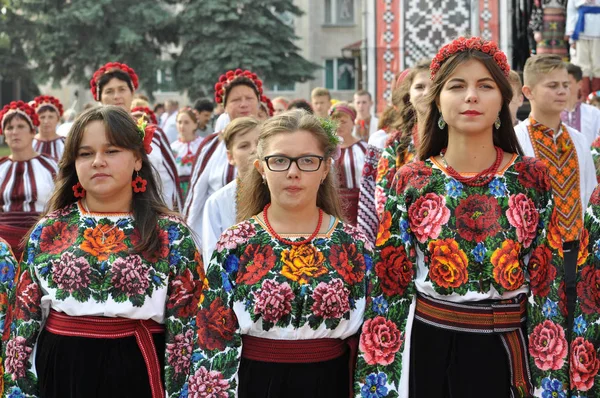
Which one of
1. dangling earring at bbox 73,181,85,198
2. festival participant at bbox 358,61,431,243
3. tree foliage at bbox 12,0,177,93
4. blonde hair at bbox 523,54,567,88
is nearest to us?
dangling earring at bbox 73,181,85,198

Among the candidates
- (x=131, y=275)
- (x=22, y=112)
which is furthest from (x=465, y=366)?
(x=22, y=112)

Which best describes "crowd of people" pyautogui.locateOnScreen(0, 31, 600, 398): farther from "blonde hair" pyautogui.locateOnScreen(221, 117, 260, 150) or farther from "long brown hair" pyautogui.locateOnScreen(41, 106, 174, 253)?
"blonde hair" pyautogui.locateOnScreen(221, 117, 260, 150)

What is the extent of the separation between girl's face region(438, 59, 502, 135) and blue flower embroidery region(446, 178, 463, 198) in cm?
22

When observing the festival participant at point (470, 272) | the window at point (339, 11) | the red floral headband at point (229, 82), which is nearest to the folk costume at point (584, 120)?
the red floral headband at point (229, 82)

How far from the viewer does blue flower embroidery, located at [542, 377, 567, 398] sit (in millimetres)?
3820

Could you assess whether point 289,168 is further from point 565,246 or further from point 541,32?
point 541,32

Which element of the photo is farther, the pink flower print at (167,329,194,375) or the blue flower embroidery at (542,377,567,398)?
the pink flower print at (167,329,194,375)

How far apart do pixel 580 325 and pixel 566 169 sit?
231cm

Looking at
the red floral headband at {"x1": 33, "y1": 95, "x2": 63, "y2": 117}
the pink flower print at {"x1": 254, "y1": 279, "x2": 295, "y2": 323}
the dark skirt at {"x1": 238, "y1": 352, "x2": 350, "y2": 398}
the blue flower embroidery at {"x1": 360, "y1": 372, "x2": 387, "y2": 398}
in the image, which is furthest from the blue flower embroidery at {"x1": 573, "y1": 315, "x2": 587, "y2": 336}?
the red floral headband at {"x1": 33, "y1": 95, "x2": 63, "y2": 117}

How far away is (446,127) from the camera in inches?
168

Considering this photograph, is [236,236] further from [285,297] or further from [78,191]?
[78,191]

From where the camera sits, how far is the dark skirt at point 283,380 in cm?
383

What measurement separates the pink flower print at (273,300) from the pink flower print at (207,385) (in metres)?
0.30

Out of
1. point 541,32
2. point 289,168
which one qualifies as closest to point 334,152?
point 289,168
